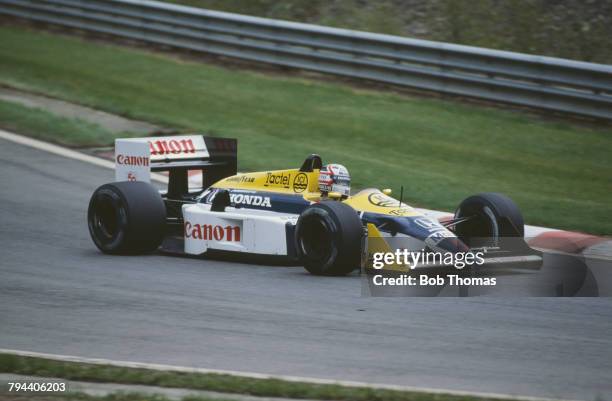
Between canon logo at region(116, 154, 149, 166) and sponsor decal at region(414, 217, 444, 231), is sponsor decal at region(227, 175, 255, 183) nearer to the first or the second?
canon logo at region(116, 154, 149, 166)

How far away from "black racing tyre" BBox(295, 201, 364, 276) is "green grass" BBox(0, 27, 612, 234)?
146 inches

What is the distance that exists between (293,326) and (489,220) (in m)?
3.27

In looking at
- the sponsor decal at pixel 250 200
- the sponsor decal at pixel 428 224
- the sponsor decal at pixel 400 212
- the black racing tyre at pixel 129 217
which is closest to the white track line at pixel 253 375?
the sponsor decal at pixel 428 224

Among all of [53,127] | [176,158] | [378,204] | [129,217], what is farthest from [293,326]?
[53,127]

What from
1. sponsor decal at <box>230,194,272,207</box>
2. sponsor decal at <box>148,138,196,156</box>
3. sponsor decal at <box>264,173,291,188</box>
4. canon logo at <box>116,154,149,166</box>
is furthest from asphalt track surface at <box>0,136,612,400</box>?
sponsor decal at <box>148,138,196,156</box>

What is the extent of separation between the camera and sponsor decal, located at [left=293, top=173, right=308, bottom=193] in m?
10.5

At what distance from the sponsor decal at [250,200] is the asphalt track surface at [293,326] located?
2.22 ft

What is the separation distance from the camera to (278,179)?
10.6 meters

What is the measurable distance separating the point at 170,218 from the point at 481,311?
4.51 metres

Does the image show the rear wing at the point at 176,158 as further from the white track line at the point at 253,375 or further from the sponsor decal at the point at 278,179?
the white track line at the point at 253,375

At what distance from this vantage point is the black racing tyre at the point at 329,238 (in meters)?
9.20

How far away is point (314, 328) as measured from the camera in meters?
7.60

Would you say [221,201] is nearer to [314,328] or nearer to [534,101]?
[314,328]

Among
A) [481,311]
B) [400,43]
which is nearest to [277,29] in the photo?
[400,43]
